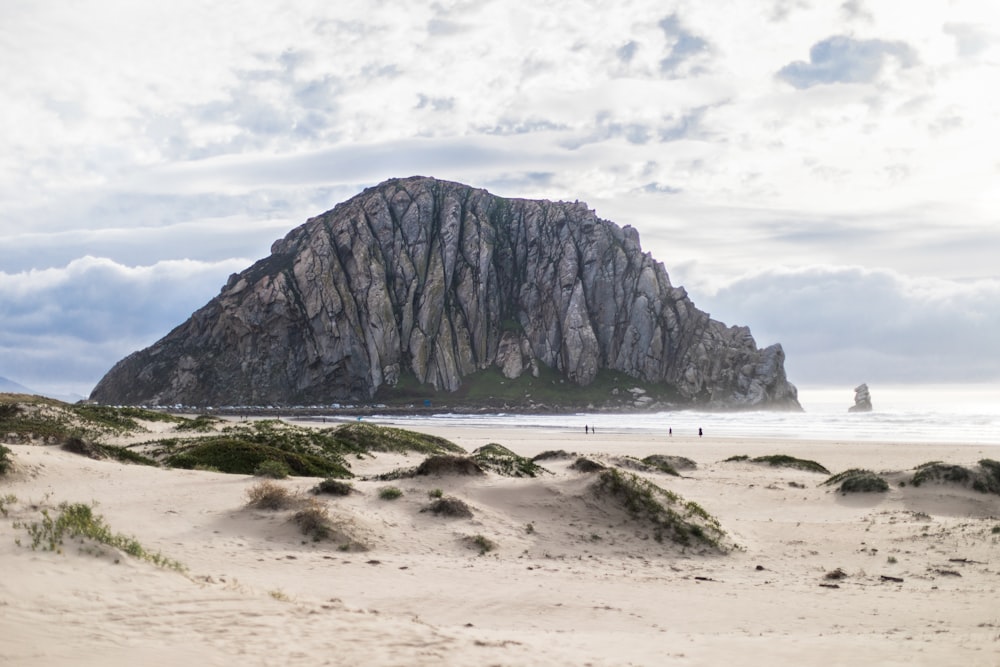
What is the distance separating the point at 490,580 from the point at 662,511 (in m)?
8.21

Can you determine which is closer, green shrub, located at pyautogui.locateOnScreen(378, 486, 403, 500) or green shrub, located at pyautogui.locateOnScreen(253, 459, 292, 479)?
green shrub, located at pyautogui.locateOnScreen(378, 486, 403, 500)

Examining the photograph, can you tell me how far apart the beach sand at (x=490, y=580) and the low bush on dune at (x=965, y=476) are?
0.56m

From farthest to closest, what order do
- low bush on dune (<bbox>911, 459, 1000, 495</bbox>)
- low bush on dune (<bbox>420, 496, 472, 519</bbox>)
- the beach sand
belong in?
low bush on dune (<bbox>911, 459, 1000, 495</bbox>), low bush on dune (<bbox>420, 496, 472, 519</bbox>), the beach sand

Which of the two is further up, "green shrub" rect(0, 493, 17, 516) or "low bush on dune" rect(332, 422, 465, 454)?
"green shrub" rect(0, 493, 17, 516)

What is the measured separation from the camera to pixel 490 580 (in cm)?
1578

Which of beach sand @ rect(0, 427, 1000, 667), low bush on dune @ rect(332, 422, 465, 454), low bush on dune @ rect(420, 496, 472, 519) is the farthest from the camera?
low bush on dune @ rect(332, 422, 465, 454)

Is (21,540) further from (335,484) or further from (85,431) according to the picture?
(85,431)

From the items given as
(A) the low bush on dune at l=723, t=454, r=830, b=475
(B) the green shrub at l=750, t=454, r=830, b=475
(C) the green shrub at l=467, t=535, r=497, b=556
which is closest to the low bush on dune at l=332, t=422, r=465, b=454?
(A) the low bush on dune at l=723, t=454, r=830, b=475

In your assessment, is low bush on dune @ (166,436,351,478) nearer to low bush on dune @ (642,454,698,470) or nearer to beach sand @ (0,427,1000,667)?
beach sand @ (0,427,1000,667)

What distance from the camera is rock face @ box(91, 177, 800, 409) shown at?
16738 centimetres

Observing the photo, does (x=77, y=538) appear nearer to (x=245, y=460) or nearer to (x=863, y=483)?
(x=245, y=460)

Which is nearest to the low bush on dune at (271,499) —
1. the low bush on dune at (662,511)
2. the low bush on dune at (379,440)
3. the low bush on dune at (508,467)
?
the low bush on dune at (508,467)

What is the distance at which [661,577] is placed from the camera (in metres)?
17.3

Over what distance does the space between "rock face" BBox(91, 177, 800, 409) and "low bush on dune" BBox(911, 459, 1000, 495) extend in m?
139
